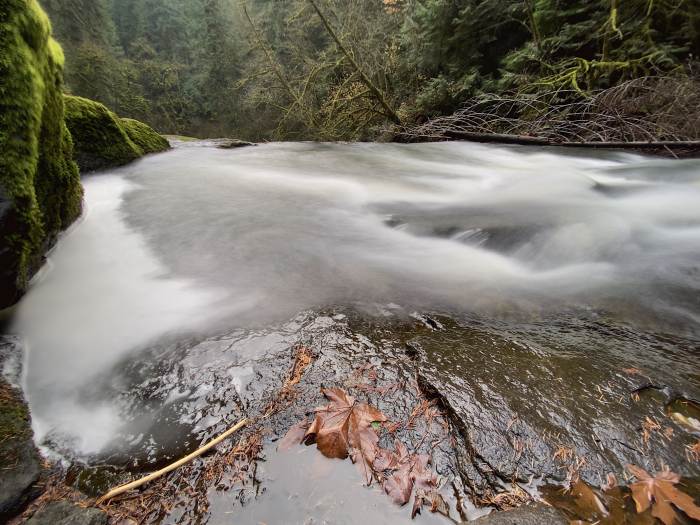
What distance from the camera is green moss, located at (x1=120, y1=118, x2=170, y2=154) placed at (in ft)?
25.6

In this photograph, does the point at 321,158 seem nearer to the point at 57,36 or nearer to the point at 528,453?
the point at 528,453

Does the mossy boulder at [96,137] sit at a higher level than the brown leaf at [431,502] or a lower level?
higher

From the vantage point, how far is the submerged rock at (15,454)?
4.24 ft

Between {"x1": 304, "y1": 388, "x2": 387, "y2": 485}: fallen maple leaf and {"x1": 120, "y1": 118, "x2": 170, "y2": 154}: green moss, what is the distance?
8.18 m

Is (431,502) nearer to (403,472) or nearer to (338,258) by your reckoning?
(403,472)

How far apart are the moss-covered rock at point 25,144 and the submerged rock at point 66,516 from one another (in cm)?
174

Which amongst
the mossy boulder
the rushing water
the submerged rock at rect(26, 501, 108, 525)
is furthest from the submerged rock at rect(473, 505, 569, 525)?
the mossy boulder

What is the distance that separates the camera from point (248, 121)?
2698cm

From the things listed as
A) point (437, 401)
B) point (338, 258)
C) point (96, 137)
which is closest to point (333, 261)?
point (338, 258)

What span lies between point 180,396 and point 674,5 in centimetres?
957

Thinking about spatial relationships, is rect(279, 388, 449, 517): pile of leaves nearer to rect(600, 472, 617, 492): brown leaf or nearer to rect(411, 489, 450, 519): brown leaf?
rect(411, 489, 450, 519): brown leaf

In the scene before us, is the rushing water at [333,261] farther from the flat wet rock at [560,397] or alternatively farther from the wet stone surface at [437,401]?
the flat wet rock at [560,397]

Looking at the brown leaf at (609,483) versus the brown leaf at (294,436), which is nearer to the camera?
the brown leaf at (609,483)

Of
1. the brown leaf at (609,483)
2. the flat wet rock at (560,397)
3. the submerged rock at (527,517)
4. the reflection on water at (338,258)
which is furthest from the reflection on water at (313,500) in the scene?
the reflection on water at (338,258)
